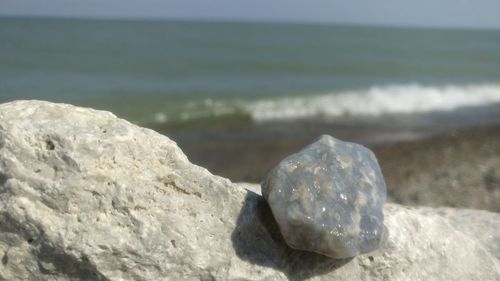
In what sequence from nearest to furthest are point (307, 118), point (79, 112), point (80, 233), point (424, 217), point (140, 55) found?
point (80, 233) → point (79, 112) → point (424, 217) → point (307, 118) → point (140, 55)

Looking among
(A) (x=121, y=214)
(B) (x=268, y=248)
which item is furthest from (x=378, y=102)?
(A) (x=121, y=214)

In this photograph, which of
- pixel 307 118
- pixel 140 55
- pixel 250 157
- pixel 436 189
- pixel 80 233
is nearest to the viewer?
pixel 80 233

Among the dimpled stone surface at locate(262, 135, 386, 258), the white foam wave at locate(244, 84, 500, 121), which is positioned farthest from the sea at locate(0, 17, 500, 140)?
the dimpled stone surface at locate(262, 135, 386, 258)

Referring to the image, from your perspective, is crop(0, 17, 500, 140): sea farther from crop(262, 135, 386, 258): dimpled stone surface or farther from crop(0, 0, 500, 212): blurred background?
crop(262, 135, 386, 258): dimpled stone surface

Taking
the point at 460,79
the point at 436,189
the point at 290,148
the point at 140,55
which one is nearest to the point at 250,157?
the point at 290,148

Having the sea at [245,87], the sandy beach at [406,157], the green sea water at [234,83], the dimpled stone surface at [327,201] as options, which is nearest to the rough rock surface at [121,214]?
the dimpled stone surface at [327,201]

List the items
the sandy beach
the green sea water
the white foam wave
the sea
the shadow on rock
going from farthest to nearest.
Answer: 1. the green sea water
2. the white foam wave
3. the sea
4. the sandy beach
5. the shadow on rock

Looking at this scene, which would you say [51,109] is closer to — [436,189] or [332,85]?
[436,189]

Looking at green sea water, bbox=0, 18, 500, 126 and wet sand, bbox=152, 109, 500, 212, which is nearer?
wet sand, bbox=152, 109, 500, 212
